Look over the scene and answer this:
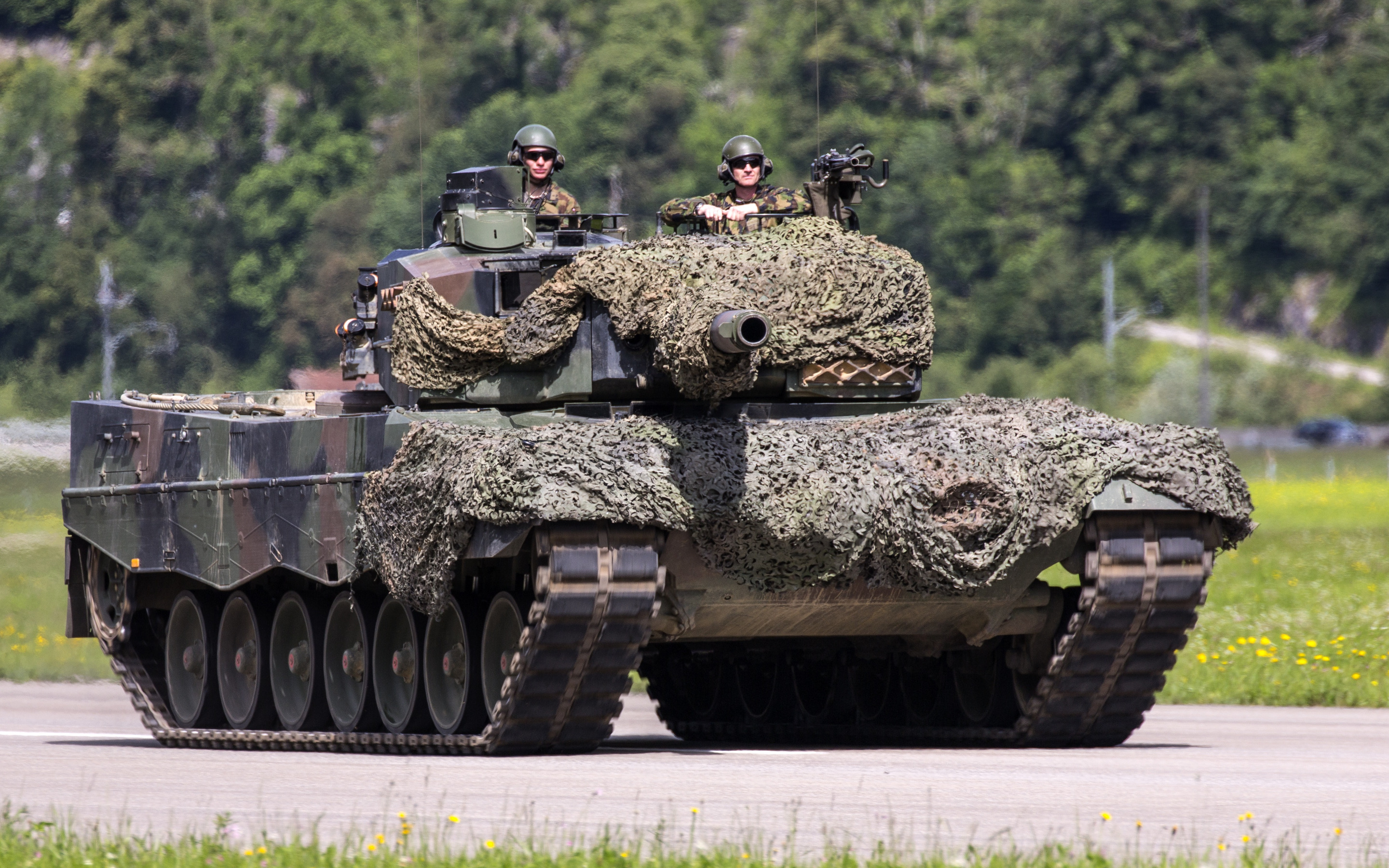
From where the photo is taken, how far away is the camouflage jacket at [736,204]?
16297mm

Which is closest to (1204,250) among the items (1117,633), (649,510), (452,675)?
(1117,633)

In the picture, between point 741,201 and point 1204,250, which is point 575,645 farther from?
point 1204,250

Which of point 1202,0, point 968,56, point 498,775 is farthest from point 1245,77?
point 498,775

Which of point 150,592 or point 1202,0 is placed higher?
point 1202,0

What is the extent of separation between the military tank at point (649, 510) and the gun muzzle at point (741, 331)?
0.9 inches

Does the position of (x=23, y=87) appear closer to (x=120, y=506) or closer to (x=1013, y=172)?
(x=1013, y=172)

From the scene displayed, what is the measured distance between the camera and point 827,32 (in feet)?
242

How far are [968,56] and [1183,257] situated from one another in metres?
9.62

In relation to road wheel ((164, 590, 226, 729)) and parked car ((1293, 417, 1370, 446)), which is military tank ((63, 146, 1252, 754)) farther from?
parked car ((1293, 417, 1370, 446))

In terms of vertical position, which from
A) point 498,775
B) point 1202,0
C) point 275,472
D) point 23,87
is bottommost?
point 498,775

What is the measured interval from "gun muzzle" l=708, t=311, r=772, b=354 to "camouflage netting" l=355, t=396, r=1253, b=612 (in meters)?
0.72

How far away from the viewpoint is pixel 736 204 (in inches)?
660

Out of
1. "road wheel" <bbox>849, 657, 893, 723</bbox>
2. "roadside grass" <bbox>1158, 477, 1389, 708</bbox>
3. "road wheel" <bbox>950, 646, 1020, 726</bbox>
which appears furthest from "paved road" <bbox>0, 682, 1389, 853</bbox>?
"roadside grass" <bbox>1158, 477, 1389, 708</bbox>

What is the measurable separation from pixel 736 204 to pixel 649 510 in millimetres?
4392
